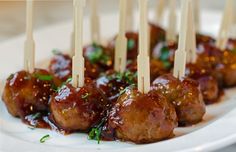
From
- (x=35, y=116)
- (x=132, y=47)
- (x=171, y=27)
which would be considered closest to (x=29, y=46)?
(x=35, y=116)

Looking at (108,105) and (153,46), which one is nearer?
(108,105)

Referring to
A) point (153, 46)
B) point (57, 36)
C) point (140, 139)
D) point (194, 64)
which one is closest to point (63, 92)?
point (140, 139)

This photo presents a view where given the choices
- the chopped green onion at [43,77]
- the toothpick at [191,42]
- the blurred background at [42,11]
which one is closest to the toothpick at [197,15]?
the toothpick at [191,42]

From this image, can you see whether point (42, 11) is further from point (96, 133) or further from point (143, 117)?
point (143, 117)

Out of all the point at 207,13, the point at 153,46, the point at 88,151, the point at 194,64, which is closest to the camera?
the point at 88,151

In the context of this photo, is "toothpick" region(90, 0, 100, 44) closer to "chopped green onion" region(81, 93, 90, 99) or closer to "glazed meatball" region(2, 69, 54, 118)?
"glazed meatball" region(2, 69, 54, 118)

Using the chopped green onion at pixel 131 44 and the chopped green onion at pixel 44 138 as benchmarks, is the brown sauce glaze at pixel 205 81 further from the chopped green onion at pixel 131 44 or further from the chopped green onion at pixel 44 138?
the chopped green onion at pixel 44 138

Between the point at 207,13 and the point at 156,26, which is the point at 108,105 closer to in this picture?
the point at 156,26
